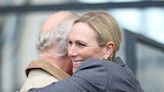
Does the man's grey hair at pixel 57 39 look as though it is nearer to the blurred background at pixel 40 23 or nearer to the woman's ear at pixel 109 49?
the woman's ear at pixel 109 49

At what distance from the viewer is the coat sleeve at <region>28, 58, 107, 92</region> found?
1.10 meters

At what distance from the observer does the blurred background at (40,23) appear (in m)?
3.27

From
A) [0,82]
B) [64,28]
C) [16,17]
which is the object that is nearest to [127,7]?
[16,17]

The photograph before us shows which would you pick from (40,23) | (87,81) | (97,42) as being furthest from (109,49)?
(40,23)

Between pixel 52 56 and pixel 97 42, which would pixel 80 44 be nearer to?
pixel 97 42

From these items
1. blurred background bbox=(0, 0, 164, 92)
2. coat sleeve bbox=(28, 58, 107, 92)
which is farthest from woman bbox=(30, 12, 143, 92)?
blurred background bbox=(0, 0, 164, 92)

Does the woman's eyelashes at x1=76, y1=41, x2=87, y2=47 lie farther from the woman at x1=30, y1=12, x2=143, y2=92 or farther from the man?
the man

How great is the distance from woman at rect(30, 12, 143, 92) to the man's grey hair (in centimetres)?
8

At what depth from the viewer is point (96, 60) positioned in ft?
3.79

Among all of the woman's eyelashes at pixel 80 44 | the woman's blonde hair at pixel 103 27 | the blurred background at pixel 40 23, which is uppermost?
the woman's blonde hair at pixel 103 27

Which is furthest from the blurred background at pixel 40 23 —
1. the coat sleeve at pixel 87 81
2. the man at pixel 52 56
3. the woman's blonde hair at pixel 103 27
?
the coat sleeve at pixel 87 81

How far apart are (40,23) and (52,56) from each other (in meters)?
2.18

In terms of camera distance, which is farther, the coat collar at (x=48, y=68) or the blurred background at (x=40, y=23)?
the blurred background at (x=40, y=23)

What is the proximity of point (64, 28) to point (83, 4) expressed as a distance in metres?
2.13
